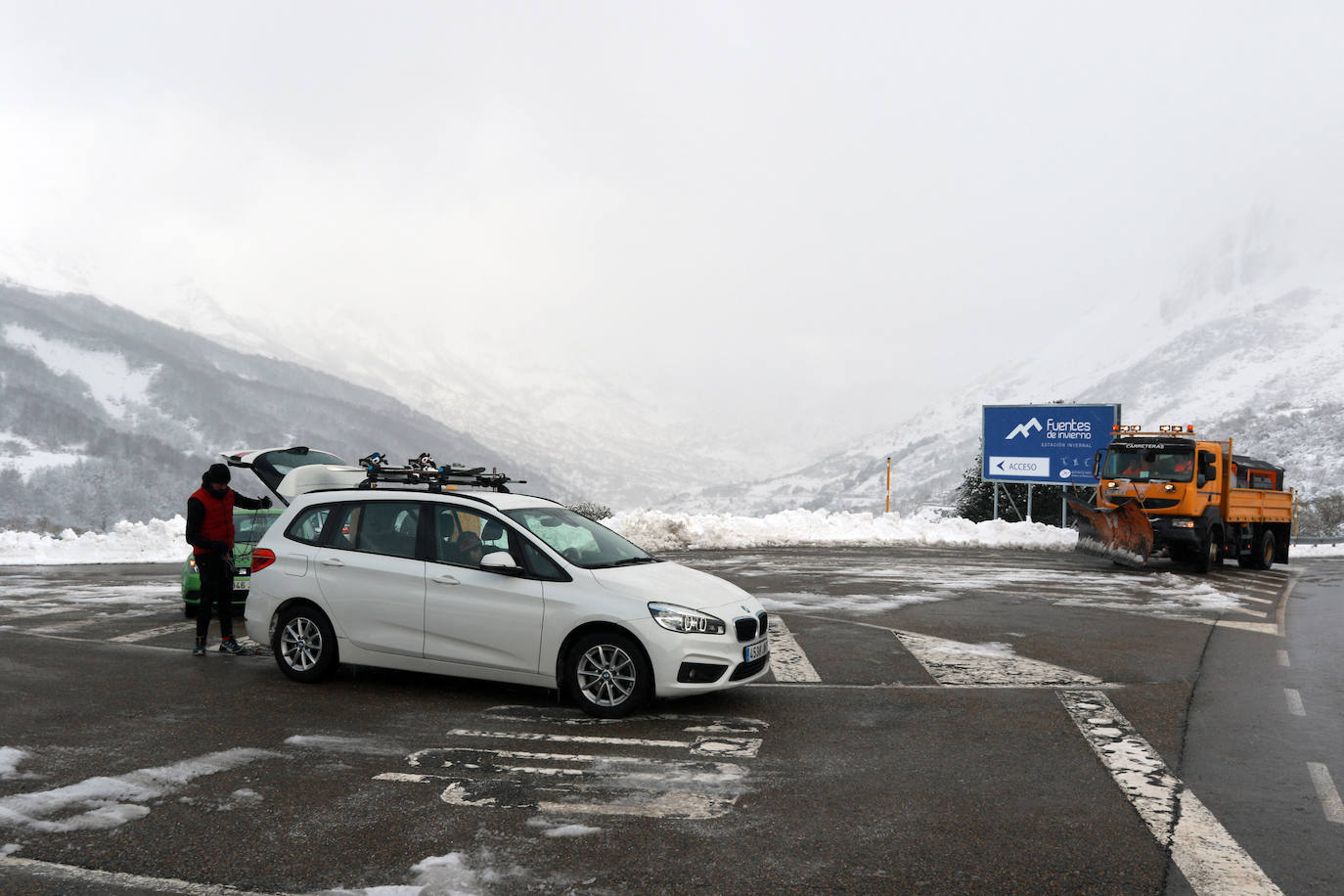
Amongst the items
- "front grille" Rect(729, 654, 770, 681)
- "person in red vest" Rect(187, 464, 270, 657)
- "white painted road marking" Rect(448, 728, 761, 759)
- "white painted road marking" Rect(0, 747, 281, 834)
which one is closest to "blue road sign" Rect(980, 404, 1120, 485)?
"front grille" Rect(729, 654, 770, 681)

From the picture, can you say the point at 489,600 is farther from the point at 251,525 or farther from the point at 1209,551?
the point at 1209,551

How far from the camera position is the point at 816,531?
27.7 metres

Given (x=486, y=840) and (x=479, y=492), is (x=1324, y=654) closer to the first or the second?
(x=479, y=492)

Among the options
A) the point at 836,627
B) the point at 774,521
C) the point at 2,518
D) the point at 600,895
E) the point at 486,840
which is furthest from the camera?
the point at 2,518

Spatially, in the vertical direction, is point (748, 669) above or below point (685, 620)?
below

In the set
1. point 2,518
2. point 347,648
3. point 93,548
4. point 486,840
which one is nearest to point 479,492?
point 347,648

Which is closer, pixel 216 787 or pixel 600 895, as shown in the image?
pixel 600 895

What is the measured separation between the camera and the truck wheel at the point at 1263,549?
71.4ft

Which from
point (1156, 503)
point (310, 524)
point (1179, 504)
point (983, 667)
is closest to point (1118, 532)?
point (1156, 503)

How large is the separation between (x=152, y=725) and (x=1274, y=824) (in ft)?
22.2

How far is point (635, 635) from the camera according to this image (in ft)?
23.9

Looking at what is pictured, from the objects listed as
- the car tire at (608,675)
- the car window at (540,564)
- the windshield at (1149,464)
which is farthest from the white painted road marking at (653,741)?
the windshield at (1149,464)

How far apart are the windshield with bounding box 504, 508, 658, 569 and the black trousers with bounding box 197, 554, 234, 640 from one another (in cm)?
341

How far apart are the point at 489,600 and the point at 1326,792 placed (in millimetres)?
5400
